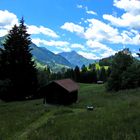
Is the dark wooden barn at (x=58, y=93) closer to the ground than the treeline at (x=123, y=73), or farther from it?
closer to the ground

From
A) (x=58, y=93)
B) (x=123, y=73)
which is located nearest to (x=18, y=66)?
(x=58, y=93)

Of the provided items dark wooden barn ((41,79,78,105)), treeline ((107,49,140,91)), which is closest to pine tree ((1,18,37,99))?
dark wooden barn ((41,79,78,105))

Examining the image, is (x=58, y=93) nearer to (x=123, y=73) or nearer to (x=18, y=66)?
(x=18, y=66)

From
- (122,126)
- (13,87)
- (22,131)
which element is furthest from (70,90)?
(122,126)

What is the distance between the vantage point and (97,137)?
17266 mm

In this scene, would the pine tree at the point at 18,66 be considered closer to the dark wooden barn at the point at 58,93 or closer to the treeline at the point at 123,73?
the dark wooden barn at the point at 58,93

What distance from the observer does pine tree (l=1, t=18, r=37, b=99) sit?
5975cm

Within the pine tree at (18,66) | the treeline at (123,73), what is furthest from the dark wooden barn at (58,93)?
the treeline at (123,73)

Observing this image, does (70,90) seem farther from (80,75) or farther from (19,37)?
(80,75)

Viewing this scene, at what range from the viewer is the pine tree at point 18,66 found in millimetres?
59750

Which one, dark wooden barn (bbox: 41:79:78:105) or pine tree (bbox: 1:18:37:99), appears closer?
dark wooden barn (bbox: 41:79:78:105)

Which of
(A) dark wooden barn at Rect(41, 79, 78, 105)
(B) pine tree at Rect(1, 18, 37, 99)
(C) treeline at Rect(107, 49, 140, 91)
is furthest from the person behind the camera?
(C) treeline at Rect(107, 49, 140, 91)

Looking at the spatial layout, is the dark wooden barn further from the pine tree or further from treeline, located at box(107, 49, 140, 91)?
treeline, located at box(107, 49, 140, 91)

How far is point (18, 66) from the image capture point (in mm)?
60500
